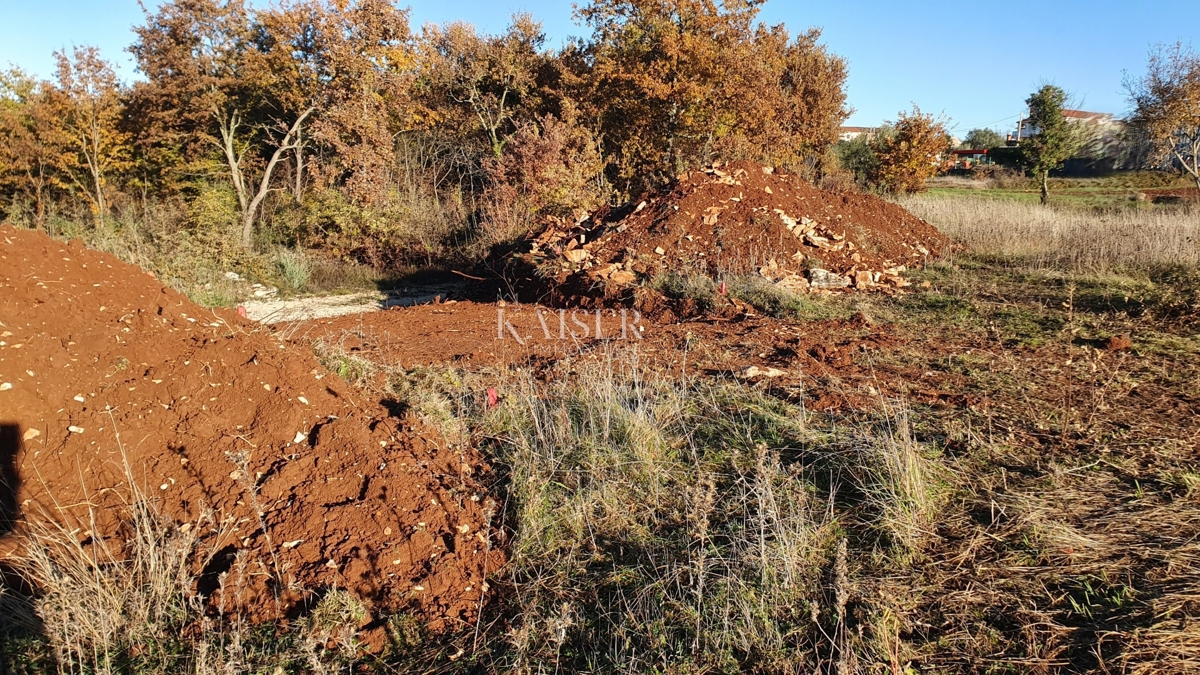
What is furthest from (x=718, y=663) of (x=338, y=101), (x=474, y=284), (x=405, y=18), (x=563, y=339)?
(x=405, y=18)

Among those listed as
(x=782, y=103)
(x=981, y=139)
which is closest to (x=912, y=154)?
(x=782, y=103)

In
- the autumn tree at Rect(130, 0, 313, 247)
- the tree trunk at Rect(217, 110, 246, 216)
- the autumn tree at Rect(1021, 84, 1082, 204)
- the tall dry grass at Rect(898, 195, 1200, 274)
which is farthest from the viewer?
the autumn tree at Rect(1021, 84, 1082, 204)

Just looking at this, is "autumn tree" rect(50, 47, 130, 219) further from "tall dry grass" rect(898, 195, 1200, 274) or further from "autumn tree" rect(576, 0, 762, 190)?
"tall dry grass" rect(898, 195, 1200, 274)

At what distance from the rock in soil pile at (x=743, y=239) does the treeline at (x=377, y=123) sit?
12.1ft

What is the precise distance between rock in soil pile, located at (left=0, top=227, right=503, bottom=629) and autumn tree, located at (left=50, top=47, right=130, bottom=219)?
48.2ft

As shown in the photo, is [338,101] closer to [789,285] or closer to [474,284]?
[474,284]

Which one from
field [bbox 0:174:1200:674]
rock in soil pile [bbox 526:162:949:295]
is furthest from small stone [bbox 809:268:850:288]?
field [bbox 0:174:1200:674]

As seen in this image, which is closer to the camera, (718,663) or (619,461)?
(718,663)

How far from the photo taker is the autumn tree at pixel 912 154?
1934 centimetres

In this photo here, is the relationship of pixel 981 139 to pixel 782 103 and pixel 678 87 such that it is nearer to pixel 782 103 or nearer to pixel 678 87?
pixel 782 103

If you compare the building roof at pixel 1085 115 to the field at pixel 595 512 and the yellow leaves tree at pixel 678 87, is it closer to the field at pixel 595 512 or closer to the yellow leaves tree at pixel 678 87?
the yellow leaves tree at pixel 678 87

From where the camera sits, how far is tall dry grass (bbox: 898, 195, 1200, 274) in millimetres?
8227

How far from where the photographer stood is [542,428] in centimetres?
394

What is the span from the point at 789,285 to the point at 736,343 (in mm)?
3073
